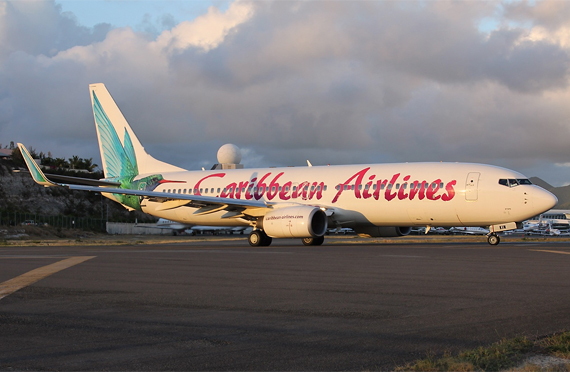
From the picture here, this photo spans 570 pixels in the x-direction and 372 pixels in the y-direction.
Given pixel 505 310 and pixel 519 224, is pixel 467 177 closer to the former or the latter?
pixel 519 224

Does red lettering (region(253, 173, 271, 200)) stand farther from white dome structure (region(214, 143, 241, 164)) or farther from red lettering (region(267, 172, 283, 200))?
white dome structure (region(214, 143, 241, 164))

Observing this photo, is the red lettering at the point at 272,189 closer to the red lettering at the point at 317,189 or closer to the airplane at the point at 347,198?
the airplane at the point at 347,198

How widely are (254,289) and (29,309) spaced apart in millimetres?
3908

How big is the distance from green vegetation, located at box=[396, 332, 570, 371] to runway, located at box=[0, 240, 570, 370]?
0.34 metres

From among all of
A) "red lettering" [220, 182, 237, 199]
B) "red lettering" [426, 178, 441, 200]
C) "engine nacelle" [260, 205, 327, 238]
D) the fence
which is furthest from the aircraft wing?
the fence

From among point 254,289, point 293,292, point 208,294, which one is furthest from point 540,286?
point 208,294

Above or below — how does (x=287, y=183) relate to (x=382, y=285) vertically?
above

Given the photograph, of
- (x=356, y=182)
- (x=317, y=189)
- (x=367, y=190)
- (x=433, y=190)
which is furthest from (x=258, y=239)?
(x=433, y=190)

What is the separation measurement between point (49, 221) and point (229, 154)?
84.7ft

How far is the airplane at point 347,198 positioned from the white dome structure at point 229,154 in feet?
41.2

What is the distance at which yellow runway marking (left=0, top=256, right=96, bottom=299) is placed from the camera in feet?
37.8

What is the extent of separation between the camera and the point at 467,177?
1021 inches

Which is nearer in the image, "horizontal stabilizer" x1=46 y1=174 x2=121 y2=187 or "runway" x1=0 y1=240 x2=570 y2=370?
"runway" x1=0 y1=240 x2=570 y2=370

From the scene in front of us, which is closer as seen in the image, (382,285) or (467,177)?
(382,285)
